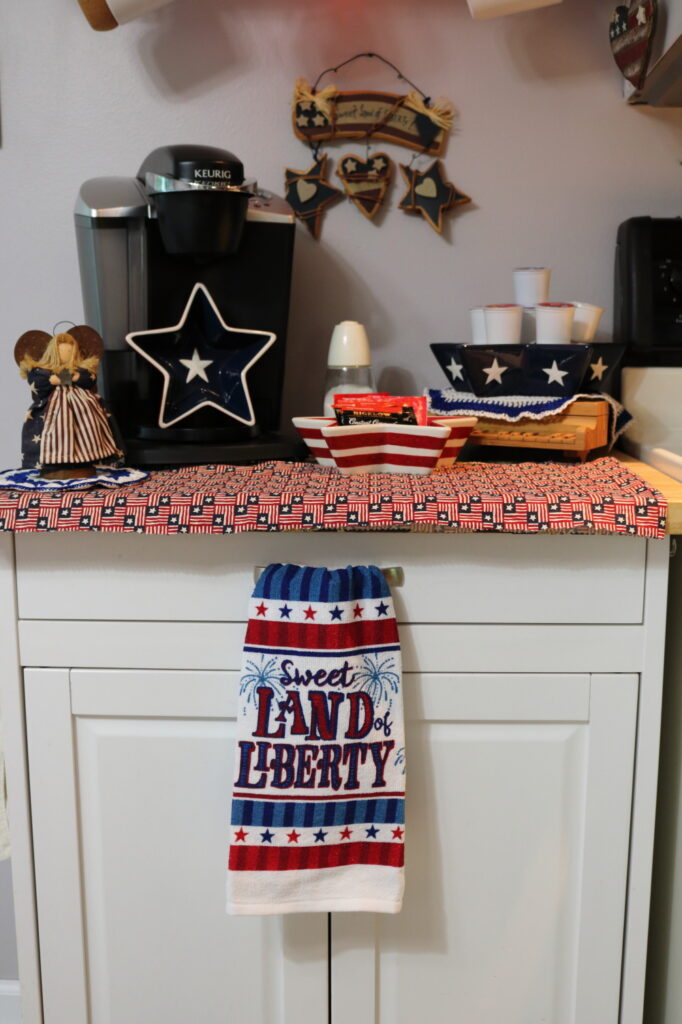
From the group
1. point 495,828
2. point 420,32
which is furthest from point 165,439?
point 420,32

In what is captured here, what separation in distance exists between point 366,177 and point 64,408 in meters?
0.60

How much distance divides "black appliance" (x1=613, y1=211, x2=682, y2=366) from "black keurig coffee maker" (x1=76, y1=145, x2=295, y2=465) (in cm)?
49

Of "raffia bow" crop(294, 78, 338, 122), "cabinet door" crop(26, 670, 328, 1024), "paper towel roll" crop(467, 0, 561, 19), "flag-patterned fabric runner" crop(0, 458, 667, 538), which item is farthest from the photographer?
"raffia bow" crop(294, 78, 338, 122)

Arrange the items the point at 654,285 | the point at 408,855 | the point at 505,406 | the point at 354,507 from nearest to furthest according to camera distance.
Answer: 1. the point at 354,507
2. the point at 408,855
3. the point at 505,406
4. the point at 654,285

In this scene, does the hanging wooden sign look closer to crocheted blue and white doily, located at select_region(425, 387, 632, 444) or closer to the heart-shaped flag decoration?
the heart-shaped flag decoration

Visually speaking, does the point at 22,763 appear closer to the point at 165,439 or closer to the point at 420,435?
the point at 165,439

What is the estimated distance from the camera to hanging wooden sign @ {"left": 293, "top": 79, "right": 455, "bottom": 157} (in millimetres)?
1329

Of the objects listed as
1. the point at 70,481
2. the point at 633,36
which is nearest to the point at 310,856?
Answer: the point at 70,481

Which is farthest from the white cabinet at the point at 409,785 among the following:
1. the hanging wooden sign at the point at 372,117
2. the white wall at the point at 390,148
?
the hanging wooden sign at the point at 372,117

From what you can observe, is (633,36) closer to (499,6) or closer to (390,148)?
(499,6)

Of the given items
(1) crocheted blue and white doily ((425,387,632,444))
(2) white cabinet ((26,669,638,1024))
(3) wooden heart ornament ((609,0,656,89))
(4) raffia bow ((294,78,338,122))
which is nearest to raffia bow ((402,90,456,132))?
(4) raffia bow ((294,78,338,122))

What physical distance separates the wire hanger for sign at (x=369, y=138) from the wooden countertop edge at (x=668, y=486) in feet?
1.56

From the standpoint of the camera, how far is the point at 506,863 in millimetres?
1050

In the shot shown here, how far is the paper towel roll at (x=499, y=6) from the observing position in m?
1.20
